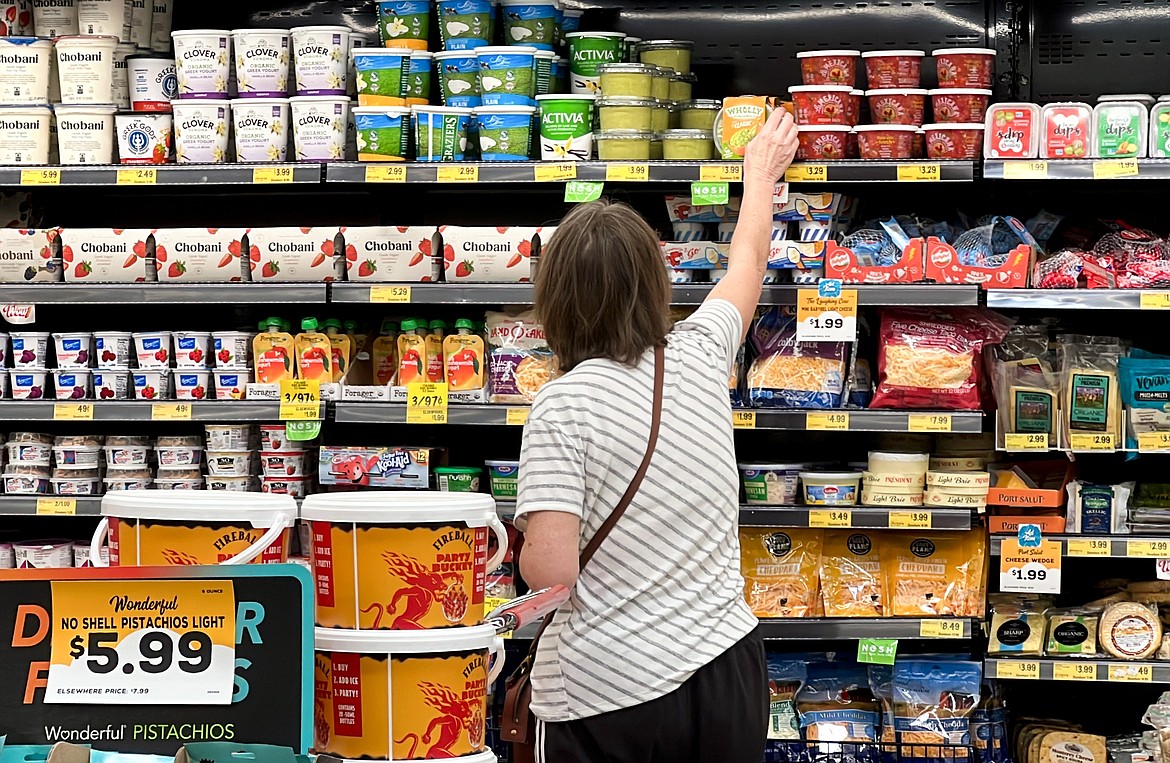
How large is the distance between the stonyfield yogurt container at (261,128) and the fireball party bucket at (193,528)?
7.03 feet

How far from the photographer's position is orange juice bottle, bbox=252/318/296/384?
12.8 ft

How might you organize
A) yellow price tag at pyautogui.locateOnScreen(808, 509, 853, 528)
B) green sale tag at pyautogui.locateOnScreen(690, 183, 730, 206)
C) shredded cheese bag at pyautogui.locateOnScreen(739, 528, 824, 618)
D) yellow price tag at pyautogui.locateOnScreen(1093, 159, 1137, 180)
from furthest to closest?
shredded cheese bag at pyautogui.locateOnScreen(739, 528, 824, 618)
yellow price tag at pyautogui.locateOnScreen(808, 509, 853, 528)
green sale tag at pyautogui.locateOnScreen(690, 183, 730, 206)
yellow price tag at pyautogui.locateOnScreen(1093, 159, 1137, 180)

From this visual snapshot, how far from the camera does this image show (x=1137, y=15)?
401 centimetres

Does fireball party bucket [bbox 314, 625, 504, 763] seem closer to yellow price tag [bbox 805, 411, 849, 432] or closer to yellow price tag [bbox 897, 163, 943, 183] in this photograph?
yellow price tag [bbox 805, 411, 849, 432]

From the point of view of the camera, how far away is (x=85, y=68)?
154 inches

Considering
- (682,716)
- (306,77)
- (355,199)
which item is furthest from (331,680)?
(355,199)

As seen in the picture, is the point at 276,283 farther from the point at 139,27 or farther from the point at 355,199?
the point at 139,27

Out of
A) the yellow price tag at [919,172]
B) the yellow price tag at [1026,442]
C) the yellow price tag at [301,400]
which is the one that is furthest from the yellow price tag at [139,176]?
the yellow price tag at [1026,442]

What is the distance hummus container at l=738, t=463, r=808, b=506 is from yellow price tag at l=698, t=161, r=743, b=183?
2.64 ft

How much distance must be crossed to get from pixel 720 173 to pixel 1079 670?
167cm

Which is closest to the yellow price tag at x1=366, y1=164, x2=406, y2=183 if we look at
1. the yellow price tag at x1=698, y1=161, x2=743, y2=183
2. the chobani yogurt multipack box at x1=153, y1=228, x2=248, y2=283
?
the chobani yogurt multipack box at x1=153, y1=228, x2=248, y2=283

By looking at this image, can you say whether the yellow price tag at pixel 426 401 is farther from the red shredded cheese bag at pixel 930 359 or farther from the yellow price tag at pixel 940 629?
the yellow price tag at pixel 940 629

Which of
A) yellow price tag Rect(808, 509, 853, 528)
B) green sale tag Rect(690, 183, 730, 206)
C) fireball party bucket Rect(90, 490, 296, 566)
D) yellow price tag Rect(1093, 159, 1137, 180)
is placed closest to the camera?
fireball party bucket Rect(90, 490, 296, 566)

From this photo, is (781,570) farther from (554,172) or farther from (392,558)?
(392,558)
